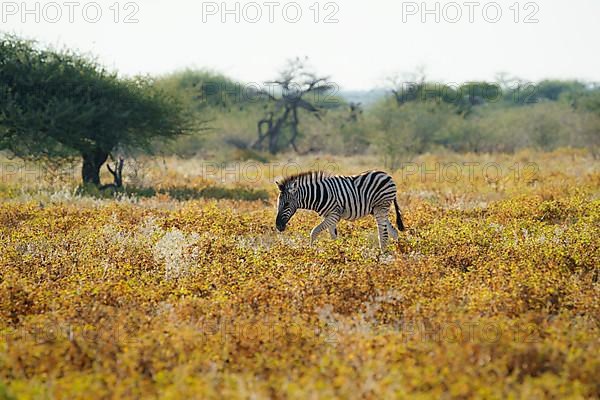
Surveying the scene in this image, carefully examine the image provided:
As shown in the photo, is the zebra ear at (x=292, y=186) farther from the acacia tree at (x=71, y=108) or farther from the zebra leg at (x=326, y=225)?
the acacia tree at (x=71, y=108)

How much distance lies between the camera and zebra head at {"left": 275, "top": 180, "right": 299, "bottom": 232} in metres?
11.1

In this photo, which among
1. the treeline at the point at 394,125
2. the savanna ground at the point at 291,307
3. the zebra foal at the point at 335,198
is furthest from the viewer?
the treeline at the point at 394,125

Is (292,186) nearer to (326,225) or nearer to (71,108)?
(326,225)

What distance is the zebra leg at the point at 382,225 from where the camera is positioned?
10898 millimetres

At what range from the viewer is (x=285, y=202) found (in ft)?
36.4

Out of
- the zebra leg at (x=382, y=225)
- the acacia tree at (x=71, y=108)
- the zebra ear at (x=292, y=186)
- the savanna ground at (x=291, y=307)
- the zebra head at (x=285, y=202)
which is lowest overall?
the savanna ground at (x=291, y=307)

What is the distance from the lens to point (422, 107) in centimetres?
4253

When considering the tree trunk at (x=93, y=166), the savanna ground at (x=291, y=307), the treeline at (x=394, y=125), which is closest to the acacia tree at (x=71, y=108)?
the tree trunk at (x=93, y=166)

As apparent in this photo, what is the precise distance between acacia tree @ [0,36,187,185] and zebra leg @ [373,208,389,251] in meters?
10.8

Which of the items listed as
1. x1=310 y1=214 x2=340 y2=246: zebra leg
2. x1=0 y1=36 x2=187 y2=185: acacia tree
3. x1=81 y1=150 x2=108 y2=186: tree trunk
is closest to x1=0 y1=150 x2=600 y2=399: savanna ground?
x1=310 y1=214 x2=340 y2=246: zebra leg

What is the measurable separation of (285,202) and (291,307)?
4031 mm

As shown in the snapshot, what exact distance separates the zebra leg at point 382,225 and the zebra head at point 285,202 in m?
1.31

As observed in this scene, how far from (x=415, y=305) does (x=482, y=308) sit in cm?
65

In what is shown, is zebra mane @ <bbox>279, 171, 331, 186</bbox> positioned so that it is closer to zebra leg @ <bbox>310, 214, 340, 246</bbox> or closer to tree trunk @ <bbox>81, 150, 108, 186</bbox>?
zebra leg @ <bbox>310, 214, 340, 246</bbox>
